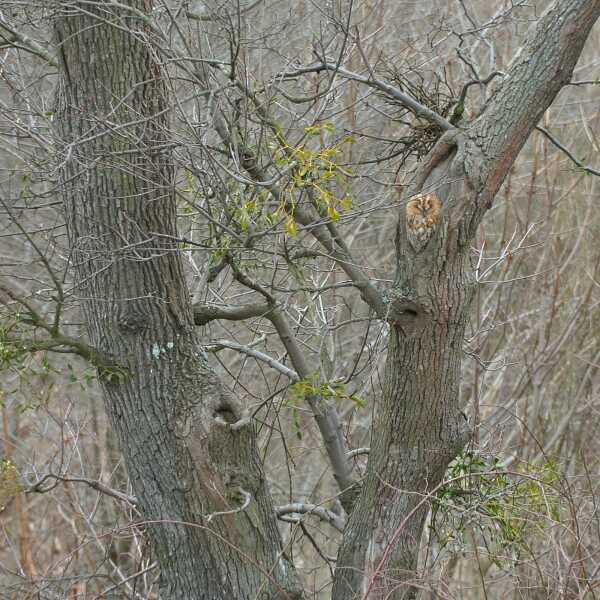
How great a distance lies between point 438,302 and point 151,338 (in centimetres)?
140

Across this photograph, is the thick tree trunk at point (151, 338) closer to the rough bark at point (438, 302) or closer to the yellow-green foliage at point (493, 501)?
the rough bark at point (438, 302)

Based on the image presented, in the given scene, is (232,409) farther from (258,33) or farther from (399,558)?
(258,33)

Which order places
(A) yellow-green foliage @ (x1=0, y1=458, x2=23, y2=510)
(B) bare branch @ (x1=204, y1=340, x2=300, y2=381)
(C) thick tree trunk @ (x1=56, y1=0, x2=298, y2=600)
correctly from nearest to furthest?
(C) thick tree trunk @ (x1=56, y1=0, x2=298, y2=600) < (A) yellow-green foliage @ (x1=0, y1=458, x2=23, y2=510) < (B) bare branch @ (x1=204, y1=340, x2=300, y2=381)

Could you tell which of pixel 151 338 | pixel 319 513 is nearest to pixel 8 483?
pixel 151 338

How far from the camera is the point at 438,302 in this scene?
3844mm

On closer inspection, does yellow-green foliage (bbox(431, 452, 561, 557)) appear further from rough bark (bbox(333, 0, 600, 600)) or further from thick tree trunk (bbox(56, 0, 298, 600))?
thick tree trunk (bbox(56, 0, 298, 600))

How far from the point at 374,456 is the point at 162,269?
147 centimetres

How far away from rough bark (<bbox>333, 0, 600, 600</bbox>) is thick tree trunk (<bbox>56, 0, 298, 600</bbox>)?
2.06 ft

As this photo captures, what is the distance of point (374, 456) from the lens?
4.34 metres

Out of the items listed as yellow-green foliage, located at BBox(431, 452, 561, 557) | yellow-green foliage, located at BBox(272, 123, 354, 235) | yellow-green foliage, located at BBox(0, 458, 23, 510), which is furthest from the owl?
yellow-green foliage, located at BBox(0, 458, 23, 510)

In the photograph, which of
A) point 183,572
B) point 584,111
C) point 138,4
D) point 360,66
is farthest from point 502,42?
point 183,572

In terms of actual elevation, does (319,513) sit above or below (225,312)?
below

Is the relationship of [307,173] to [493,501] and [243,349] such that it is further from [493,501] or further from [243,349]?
[493,501]

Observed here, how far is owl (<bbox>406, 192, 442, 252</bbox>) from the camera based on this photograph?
371 centimetres
